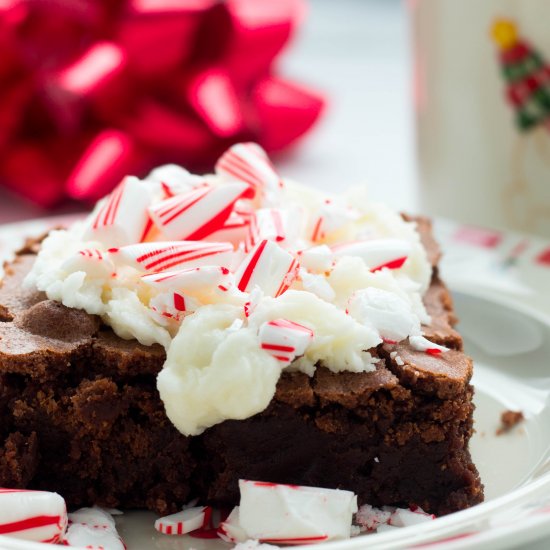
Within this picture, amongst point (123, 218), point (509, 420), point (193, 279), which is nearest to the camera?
point (193, 279)

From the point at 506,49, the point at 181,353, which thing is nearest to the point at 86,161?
the point at 506,49

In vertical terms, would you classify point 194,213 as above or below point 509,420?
above

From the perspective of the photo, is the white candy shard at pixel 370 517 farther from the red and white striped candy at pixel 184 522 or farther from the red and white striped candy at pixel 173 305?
the red and white striped candy at pixel 173 305

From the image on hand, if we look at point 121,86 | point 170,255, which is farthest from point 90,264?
point 121,86

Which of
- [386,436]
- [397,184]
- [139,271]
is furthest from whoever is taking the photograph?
[397,184]

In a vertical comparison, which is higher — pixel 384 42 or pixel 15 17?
pixel 15 17

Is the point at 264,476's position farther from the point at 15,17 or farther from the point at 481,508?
the point at 15,17

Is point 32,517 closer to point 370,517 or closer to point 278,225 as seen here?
point 370,517

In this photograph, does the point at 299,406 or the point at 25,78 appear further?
the point at 25,78
